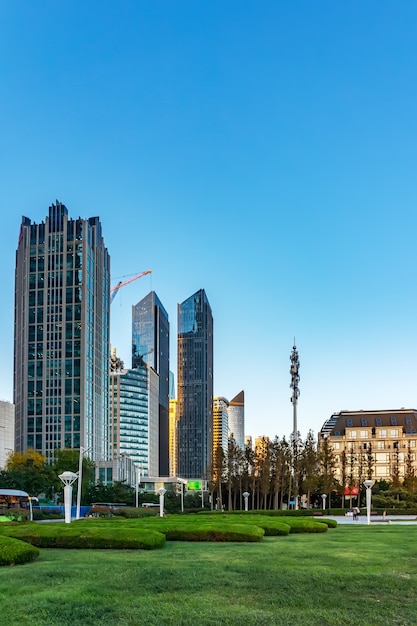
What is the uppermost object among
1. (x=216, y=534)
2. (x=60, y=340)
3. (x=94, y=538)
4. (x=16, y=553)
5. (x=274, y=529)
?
(x=60, y=340)

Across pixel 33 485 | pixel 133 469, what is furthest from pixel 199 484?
pixel 33 485

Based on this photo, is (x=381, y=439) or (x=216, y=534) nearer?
(x=216, y=534)

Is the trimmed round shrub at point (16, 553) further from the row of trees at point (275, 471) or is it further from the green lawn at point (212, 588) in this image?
the row of trees at point (275, 471)

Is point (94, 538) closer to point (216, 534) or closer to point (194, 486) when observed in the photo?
point (216, 534)

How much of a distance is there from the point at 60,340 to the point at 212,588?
14159 centimetres

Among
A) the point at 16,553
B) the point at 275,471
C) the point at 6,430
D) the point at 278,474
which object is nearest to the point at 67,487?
the point at 16,553

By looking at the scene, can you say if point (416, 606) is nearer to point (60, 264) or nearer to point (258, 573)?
point (258, 573)

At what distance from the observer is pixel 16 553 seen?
15227mm

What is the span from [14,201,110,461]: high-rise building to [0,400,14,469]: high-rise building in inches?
194

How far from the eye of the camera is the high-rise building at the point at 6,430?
5310 inches

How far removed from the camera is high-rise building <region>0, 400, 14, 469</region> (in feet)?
443

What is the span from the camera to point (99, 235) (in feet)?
538

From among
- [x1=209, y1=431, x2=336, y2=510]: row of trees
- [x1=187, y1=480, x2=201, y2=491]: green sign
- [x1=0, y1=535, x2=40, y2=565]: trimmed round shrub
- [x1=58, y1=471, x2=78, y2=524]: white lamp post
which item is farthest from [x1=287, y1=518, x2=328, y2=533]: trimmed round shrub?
[x1=187, y1=480, x2=201, y2=491]: green sign

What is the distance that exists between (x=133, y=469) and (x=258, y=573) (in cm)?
15379
